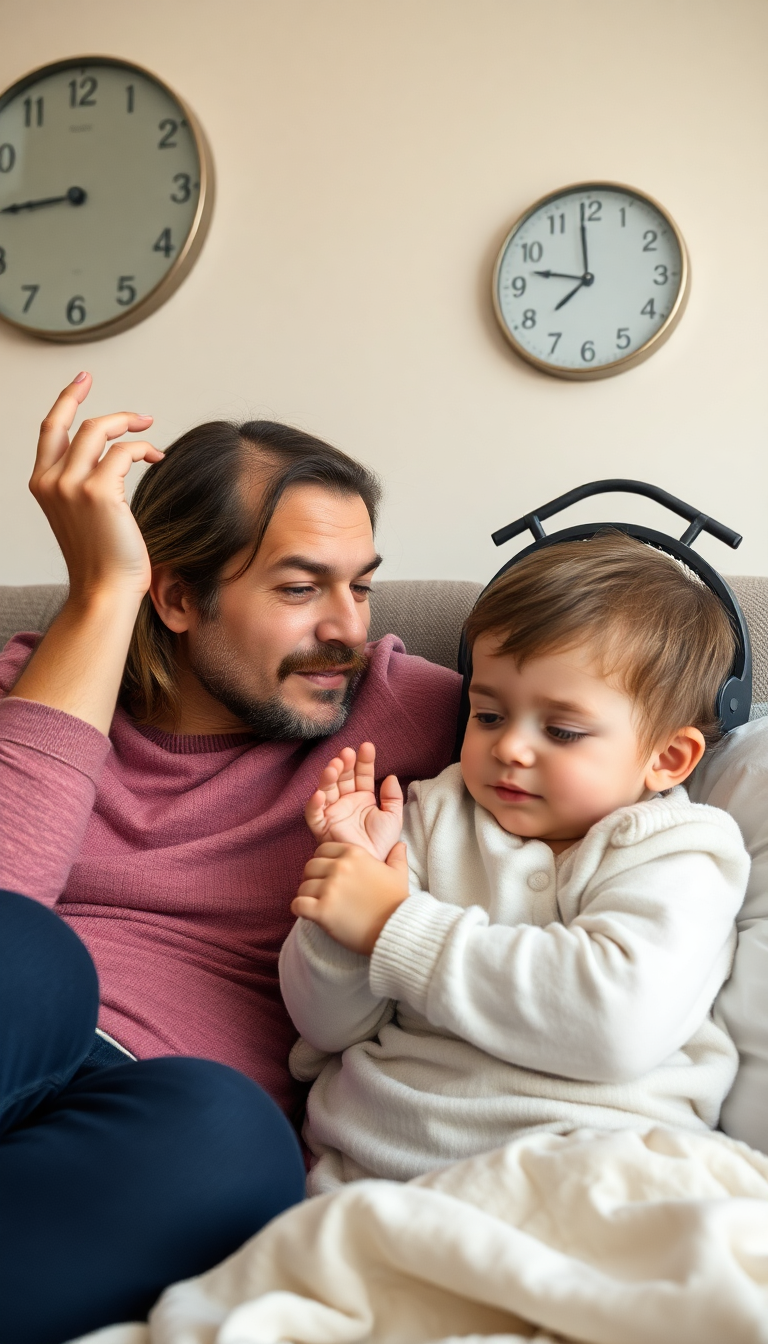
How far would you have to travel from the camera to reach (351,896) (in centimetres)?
111

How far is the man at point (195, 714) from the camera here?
1228mm

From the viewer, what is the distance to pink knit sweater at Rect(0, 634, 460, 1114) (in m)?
1.19

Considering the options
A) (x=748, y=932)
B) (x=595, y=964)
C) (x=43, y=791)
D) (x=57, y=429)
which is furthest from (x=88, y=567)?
(x=748, y=932)

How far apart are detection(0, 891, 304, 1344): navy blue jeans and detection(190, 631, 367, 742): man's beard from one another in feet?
1.85

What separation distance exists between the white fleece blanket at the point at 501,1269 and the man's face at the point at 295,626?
78 cm

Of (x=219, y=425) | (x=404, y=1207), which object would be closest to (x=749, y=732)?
(x=404, y=1207)

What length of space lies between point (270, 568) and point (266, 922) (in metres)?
0.49

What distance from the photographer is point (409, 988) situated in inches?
41.4

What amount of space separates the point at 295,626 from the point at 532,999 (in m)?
0.69

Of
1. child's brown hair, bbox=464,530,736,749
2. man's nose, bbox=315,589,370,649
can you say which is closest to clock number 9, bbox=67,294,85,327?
man's nose, bbox=315,589,370,649

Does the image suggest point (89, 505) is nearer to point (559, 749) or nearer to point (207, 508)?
point (207, 508)

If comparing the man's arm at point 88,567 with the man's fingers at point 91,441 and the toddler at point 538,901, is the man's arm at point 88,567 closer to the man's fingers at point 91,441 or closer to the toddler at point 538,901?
the man's fingers at point 91,441

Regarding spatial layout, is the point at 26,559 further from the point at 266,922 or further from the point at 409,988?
the point at 409,988

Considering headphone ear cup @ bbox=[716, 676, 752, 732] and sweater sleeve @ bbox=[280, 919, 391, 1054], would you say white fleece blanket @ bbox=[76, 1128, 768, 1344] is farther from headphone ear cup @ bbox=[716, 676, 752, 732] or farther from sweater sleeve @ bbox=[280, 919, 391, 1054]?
headphone ear cup @ bbox=[716, 676, 752, 732]
